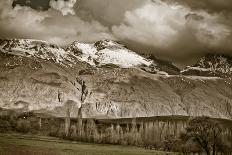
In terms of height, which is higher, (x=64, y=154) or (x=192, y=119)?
(x=192, y=119)

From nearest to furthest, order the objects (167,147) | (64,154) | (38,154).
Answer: (38,154), (64,154), (167,147)

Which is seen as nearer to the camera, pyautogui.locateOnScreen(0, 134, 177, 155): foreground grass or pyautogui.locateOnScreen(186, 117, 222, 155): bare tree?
pyautogui.locateOnScreen(0, 134, 177, 155): foreground grass

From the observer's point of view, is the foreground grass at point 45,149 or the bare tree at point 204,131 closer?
the foreground grass at point 45,149

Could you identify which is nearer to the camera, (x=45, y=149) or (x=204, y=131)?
(x=45, y=149)

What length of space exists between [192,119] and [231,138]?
95.1 feet

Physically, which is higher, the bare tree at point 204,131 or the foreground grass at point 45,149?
the bare tree at point 204,131

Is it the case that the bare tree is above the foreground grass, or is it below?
above

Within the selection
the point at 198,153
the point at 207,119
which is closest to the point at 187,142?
the point at 198,153

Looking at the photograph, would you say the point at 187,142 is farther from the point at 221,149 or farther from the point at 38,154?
the point at 38,154

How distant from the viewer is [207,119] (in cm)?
10144

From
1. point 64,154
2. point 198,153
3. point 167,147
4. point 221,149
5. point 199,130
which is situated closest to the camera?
point 64,154

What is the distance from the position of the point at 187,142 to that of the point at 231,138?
27465 mm

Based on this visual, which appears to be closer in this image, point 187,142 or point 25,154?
point 25,154

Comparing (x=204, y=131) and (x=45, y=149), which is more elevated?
(x=204, y=131)
